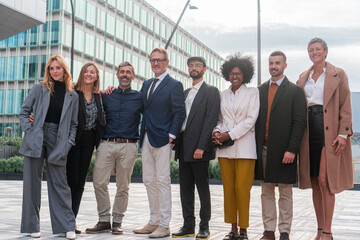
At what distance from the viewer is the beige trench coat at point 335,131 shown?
17.9 ft

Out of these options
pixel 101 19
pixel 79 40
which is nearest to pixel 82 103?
pixel 79 40

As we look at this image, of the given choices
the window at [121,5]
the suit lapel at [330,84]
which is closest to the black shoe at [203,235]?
the suit lapel at [330,84]

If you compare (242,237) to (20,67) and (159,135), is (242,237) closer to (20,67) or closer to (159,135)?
(159,135)

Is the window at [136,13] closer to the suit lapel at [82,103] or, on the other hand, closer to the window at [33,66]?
the window at [33,66]

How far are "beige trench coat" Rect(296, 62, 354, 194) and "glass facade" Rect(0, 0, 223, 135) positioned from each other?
39.1 metres

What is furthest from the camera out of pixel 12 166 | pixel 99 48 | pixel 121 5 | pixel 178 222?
pixel 121 5

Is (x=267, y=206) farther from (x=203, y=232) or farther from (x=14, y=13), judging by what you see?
(x=14, y=13)

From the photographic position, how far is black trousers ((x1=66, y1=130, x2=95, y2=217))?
241 inches

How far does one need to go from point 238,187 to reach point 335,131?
134 cm

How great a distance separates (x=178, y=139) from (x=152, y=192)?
0.82 meters

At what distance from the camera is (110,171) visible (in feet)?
21.1

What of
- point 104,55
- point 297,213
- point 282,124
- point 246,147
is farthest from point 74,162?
point 104,55

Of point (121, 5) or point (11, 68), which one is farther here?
point (121, 5)

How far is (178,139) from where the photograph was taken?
620cm
